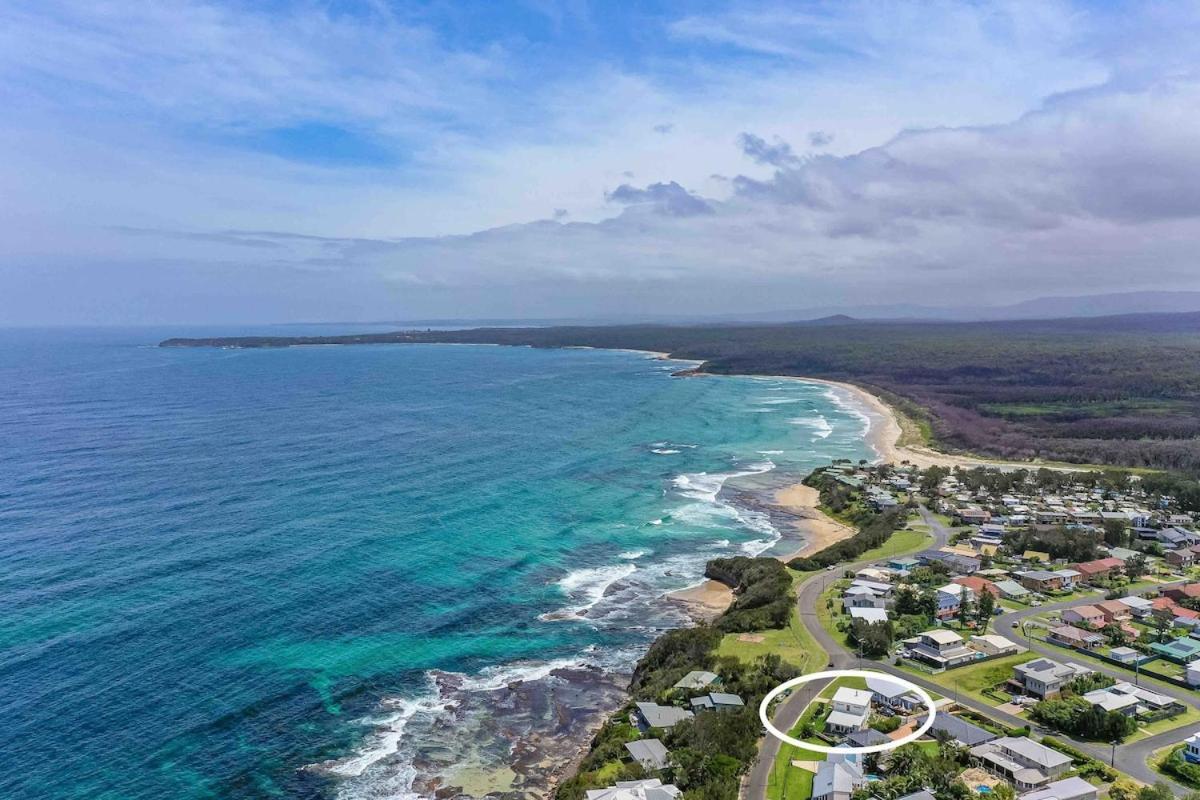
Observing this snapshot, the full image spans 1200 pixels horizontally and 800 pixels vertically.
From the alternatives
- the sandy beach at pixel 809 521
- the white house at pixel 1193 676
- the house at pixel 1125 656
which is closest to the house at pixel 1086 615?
the house at pixel 1125 656

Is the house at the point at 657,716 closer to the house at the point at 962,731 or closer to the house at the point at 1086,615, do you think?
the house at the point at 962,731

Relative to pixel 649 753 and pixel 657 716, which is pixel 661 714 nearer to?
pixel 657 716

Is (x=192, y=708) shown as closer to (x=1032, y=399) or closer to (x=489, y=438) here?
(x=489, y=438)

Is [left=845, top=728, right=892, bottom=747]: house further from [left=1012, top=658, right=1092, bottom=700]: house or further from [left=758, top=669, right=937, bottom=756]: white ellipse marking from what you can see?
[left=1012, top=658, right=1092, bottom=700]: house

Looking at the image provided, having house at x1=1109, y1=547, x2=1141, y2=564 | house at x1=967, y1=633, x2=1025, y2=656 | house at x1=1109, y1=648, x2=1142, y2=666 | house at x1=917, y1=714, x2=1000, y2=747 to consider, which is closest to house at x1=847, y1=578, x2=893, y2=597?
house at x1=967, y1=633, x2=1025, y2=656

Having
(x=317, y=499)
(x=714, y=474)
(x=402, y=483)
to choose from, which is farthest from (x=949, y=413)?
(x=317, y=499)

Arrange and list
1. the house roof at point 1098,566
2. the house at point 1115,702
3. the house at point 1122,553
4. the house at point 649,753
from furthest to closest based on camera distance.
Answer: the house at point 1122,553, the house roof at point 1098,566, the house at point 1115,702, the house at point 649,753
